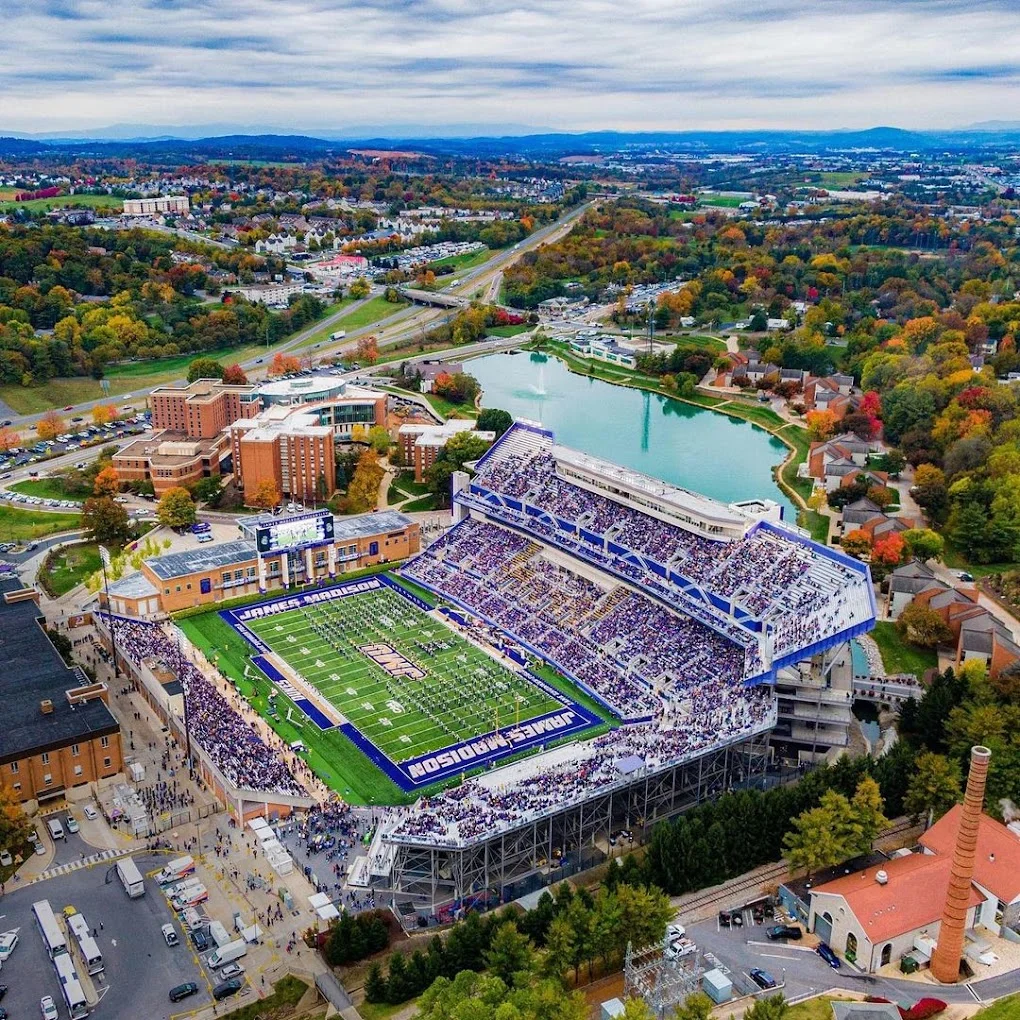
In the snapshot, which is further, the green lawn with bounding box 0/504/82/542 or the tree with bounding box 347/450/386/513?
the tree with bounding box 347/450/386/513

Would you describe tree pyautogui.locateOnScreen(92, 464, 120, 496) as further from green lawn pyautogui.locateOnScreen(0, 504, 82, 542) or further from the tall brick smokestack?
the tall brick smokestack

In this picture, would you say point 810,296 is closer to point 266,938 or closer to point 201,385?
point 201,385

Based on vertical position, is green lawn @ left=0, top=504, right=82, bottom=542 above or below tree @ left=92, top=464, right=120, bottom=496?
below

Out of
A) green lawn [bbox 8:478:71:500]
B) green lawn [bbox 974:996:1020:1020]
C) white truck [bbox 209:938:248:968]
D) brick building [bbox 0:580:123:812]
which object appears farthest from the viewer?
green lawn [bbox 8:478:71:500]

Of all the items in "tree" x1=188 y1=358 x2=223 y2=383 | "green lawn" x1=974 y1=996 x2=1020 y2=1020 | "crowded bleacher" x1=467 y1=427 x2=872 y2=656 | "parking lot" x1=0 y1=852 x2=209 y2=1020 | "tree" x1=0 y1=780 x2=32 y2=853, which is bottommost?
"parking lot" x1=0 y1=852 x2=209 y2=1020

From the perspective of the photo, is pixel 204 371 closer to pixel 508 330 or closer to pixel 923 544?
pixel 508 330

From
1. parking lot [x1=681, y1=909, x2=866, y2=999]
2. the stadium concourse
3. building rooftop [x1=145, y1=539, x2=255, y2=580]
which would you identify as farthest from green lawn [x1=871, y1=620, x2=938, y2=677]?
building rooftop [x1=145, y1=539, x2=255, y2=580]

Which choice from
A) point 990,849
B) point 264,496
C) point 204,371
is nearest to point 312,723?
point 990,849

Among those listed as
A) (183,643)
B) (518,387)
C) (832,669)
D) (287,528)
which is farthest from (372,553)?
(518,387)
